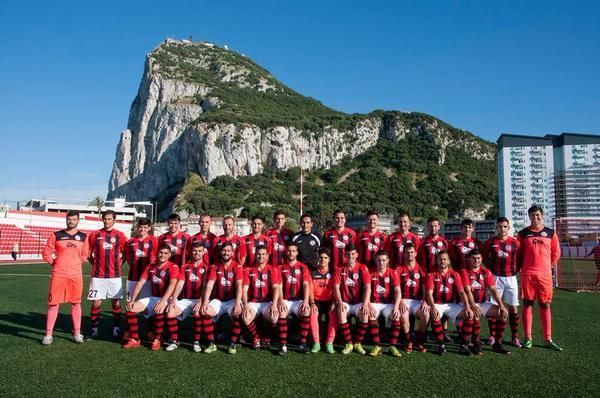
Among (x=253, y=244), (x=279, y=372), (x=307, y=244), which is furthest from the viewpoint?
(x=253, y=244)

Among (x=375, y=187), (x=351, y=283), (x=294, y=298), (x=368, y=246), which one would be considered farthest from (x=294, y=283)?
(x=375, y=187)

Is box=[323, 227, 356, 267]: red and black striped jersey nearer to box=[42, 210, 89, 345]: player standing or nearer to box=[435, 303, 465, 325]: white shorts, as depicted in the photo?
box=[435, 303, 465, 325]: white shorts

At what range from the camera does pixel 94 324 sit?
20.9 feet

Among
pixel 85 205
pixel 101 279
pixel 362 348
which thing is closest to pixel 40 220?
pixel 101 279

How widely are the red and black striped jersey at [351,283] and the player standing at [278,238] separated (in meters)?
1.07

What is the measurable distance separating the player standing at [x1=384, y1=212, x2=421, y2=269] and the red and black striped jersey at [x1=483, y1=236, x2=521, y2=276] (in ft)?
3.39

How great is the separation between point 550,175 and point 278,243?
305ft

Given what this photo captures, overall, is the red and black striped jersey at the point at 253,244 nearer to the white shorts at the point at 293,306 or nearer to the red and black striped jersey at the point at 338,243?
the red and black striped jersey at the point at 338,243

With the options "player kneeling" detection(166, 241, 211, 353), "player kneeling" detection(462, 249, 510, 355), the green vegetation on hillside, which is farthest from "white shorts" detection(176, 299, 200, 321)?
the green vegetation on hillside

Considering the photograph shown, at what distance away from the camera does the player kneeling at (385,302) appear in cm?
534

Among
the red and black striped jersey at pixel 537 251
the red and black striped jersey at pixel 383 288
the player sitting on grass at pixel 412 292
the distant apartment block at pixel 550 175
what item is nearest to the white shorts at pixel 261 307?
the red and black striped jersey at pixel 383 288

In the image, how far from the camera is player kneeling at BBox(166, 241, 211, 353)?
17.9ft

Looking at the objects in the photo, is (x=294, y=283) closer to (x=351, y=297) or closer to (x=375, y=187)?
(x=351, y=297)

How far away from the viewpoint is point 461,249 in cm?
631
